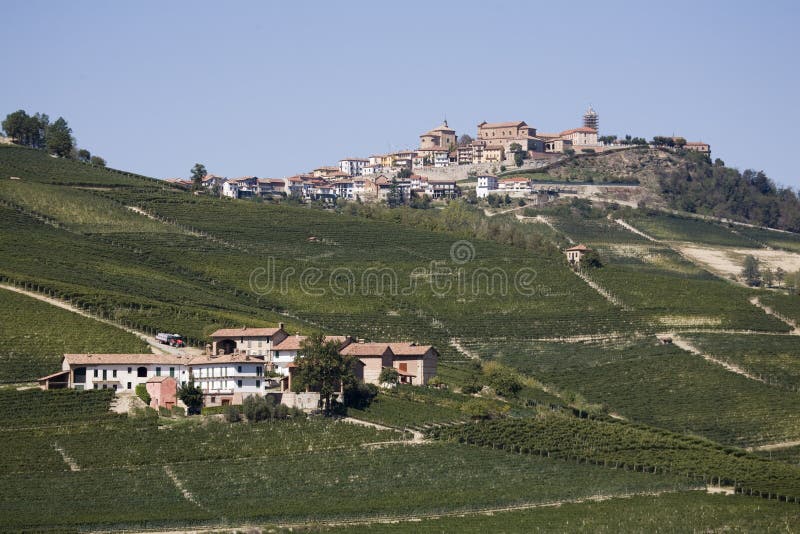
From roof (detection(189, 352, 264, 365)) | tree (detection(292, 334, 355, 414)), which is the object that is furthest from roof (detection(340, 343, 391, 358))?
roof (detection(189, 352, 264, 365))

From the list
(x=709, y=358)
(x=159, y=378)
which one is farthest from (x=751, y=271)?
(x=159, y=378)

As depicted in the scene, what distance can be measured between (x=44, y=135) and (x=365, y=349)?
85794 millimetres

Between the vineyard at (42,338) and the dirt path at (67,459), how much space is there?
963 centimetres

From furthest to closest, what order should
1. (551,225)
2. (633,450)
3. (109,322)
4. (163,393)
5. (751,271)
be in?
(551,225), (751,271), (109,322), (633,450), (163,393)

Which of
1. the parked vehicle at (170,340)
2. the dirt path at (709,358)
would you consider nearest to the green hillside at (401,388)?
the dirt path at (709,358)

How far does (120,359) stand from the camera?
68.4m

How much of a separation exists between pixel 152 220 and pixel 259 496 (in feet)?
212

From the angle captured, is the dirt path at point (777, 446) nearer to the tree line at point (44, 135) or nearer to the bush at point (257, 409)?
the bush at point (257, 409)

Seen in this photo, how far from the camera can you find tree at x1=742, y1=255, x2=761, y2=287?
135m

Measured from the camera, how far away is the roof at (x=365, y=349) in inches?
2943

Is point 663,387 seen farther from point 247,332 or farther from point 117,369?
point 117,369

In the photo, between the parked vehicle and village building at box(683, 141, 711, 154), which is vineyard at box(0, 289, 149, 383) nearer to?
the parked vehicle

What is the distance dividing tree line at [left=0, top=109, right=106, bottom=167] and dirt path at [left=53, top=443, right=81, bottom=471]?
86.5 m

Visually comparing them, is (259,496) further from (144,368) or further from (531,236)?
(531,236)
